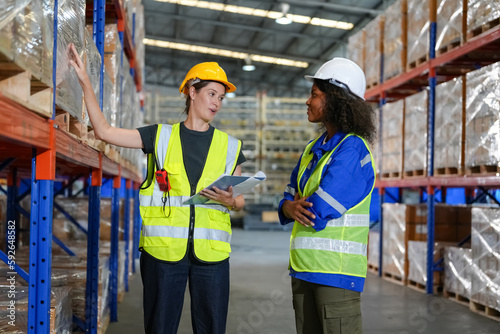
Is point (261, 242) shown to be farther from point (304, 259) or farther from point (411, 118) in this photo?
point (304, 259)

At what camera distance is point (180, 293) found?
9.00 ft

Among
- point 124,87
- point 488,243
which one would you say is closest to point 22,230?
point 124,87

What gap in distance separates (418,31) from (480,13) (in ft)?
5.39

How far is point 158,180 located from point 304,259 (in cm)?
89

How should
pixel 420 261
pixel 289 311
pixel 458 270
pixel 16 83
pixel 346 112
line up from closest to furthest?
pixel 16 83 → pixel 346 112 → pixel 289 311 → pixel 458 270 → pixel 420 261

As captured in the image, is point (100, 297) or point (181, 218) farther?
point (100, 297)

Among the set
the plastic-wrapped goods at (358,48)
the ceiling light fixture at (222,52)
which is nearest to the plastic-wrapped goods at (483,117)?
the plastic-wrapped goods at (358,48)

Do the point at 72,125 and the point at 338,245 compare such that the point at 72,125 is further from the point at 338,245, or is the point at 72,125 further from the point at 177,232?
the point at 338,245

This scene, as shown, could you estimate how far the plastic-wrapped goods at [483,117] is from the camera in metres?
5.71

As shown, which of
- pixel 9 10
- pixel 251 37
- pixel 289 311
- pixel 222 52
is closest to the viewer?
pixel 9 10

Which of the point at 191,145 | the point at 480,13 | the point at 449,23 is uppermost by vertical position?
the point at 449,23

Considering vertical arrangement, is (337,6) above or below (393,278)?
above

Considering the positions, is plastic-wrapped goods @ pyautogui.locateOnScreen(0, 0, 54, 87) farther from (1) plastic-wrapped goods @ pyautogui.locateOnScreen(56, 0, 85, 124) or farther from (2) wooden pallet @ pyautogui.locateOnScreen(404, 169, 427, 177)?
(2) wooden pallet @ pyautogui.locateOnScreen(404, 169, 427, 177)

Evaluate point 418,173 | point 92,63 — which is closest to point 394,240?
point 418,173
